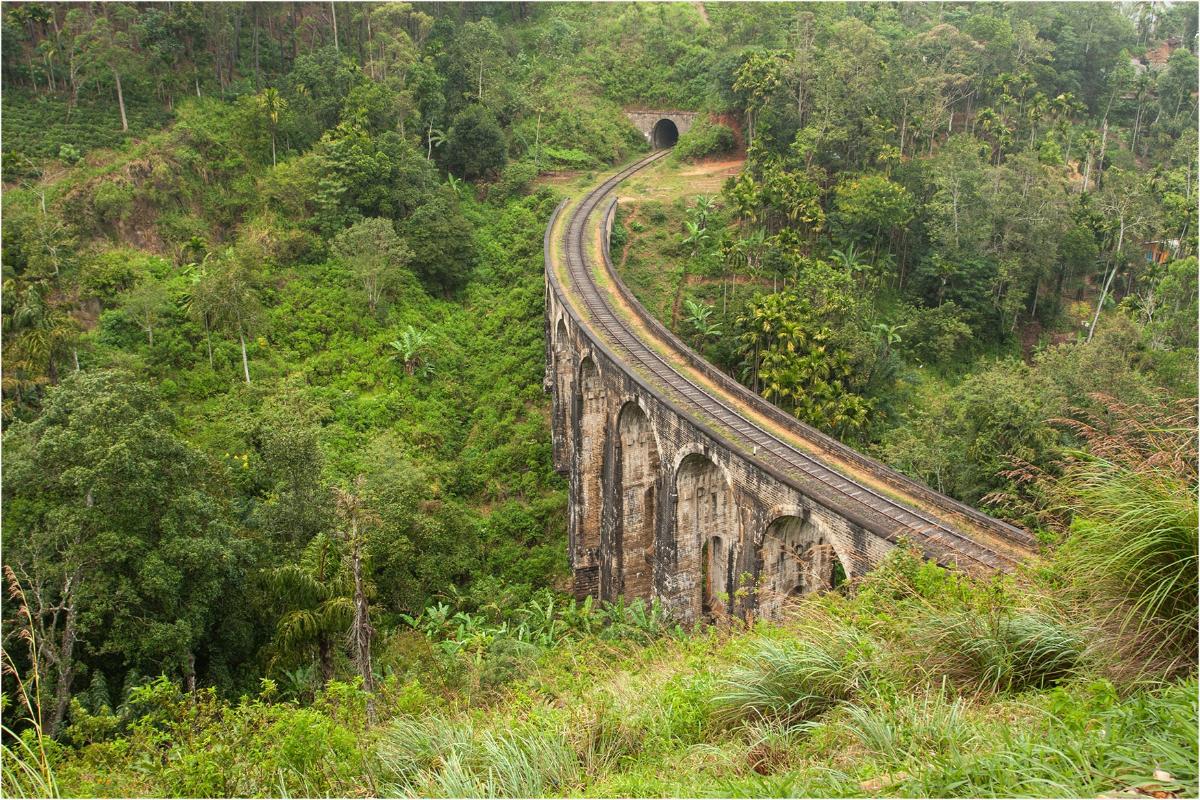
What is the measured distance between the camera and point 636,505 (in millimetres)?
32969

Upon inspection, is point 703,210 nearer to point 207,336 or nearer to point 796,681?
point 207,336

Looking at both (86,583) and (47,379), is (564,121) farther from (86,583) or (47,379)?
(86,583)

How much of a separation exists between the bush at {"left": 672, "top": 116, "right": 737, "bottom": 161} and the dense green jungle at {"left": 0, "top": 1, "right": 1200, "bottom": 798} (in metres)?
0.38

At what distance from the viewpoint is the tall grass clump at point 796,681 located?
33.0 feet

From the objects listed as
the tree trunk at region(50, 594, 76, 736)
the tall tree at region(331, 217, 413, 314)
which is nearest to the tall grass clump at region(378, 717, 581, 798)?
the tree trunk at region(50, 594, 76, 736)

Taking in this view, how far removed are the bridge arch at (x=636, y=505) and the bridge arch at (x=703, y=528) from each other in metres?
3.77

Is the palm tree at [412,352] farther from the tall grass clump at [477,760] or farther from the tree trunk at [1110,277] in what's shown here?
the tree trunk at [1110,277]

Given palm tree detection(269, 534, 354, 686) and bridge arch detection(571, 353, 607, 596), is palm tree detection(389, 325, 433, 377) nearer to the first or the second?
bridge arch detection(571, 353, 607, 596)

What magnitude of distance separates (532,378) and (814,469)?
24.1 m

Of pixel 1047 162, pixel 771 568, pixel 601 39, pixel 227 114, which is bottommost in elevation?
pixel 771 568

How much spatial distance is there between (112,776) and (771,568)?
1613 cm

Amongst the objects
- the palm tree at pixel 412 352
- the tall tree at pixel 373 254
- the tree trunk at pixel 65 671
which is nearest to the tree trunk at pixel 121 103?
the tall tree at pixel 373 254

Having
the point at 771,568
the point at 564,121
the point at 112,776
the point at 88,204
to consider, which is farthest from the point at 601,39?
the point at 112,776

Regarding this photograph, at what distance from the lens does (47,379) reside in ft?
109
